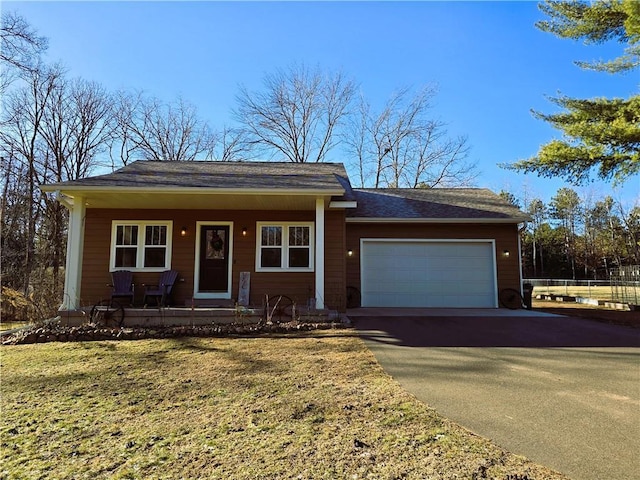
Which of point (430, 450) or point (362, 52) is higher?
point (362, 52)

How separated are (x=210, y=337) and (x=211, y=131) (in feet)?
63.5

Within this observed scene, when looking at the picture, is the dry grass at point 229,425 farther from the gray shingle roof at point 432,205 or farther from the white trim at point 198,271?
the gray shingle roof at point 432,205

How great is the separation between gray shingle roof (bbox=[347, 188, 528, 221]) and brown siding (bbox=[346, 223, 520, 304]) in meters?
0.32

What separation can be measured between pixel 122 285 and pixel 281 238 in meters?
4.02

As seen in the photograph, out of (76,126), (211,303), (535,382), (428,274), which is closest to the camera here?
(535,382)

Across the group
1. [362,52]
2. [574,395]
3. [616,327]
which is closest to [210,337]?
[574,395]

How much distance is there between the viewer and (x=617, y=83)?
10570 mm

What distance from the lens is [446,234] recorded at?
10836 millimetres

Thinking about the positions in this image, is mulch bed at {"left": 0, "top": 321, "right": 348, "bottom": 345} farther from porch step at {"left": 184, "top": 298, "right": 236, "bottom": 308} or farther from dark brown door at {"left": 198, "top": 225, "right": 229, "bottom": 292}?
dark brown door at {"left": 198, "top": 225, "right": 229, "bottom": 292}

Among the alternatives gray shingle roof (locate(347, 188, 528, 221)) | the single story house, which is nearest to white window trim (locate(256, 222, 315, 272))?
the single story house

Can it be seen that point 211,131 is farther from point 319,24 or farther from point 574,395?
point 574,395

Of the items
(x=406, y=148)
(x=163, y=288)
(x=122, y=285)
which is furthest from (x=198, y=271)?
(x=406, y=148)

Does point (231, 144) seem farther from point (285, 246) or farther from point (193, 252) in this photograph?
point (285, 246)

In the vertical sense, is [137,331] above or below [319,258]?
below
